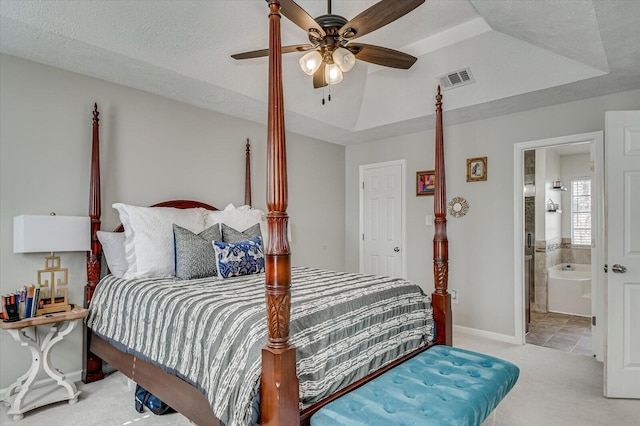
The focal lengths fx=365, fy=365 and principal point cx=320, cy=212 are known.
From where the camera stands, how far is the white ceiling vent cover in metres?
3.55

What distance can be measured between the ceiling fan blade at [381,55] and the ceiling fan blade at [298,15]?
298mm

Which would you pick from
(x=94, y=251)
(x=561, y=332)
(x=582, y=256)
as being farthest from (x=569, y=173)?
(x=94, y=251)

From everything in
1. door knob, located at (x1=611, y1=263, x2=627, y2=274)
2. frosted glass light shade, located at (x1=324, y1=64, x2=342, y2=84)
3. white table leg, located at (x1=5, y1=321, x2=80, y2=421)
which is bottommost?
white table leg, located at (x1=5, y1=321, x2=80, y2=421)

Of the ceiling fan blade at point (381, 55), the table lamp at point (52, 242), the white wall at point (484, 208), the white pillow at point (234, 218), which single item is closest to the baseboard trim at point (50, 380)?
the table lamp at point (52, 242)

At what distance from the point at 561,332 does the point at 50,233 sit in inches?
205

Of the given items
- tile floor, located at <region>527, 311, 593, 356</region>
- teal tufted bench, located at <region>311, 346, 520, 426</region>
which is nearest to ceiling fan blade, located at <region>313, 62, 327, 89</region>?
teal tufted bench, located at <region>311, 346, 520, 426</region>

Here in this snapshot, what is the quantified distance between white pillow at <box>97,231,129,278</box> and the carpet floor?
2.91 feet

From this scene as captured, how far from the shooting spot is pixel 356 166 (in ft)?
17.8

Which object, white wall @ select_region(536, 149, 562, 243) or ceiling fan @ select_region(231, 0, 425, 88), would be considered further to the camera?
white wall @ select_region(536, 149, 562, 243)

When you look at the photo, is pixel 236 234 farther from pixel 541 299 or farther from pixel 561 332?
pixel 541 299

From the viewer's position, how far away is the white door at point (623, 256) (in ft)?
8.73

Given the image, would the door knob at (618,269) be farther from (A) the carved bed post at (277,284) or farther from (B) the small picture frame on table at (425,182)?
(A) the carved bed post at (277,284)

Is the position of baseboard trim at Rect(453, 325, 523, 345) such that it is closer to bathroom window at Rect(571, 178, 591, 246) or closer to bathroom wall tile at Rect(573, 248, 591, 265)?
bathroom wall tile at Rect(573, 248, 591, 265)

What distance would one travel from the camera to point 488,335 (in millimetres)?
4031
